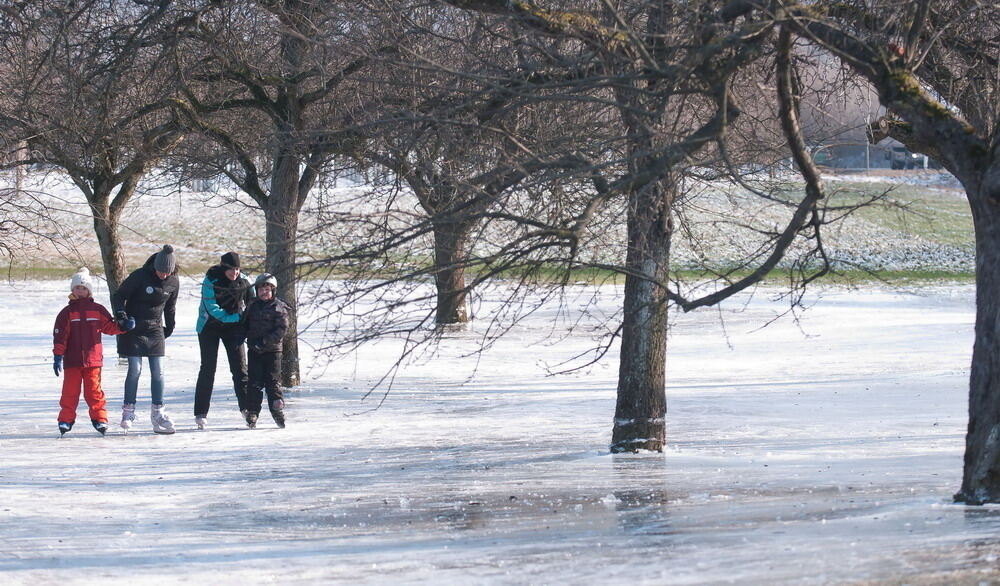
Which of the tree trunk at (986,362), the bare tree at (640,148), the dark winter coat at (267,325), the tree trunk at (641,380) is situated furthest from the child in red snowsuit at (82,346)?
the tree trunk at (986,362)

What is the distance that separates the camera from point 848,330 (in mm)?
19516

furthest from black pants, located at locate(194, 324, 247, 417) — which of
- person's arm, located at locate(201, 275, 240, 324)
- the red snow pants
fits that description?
the red snow pants

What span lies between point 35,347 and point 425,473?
1142cm

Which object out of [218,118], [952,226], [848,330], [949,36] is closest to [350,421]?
[218,118]

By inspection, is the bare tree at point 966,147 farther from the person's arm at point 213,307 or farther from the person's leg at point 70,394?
the person's leg at point 70,394

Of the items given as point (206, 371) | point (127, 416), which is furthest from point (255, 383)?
point (127, 416)

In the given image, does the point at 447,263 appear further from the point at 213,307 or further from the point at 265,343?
the point at 213,307

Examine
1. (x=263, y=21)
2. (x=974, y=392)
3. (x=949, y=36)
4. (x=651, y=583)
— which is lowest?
(x=651, y=583)

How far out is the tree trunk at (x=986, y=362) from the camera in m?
6.38

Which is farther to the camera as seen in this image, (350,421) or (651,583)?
(350,421)

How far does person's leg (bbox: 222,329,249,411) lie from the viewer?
36.4 feet

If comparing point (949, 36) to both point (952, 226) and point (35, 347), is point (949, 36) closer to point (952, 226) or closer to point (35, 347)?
point (35, 347)

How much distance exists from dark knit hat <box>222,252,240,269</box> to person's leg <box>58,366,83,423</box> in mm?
1635

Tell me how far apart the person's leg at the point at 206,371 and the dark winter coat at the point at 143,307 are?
42 cm
